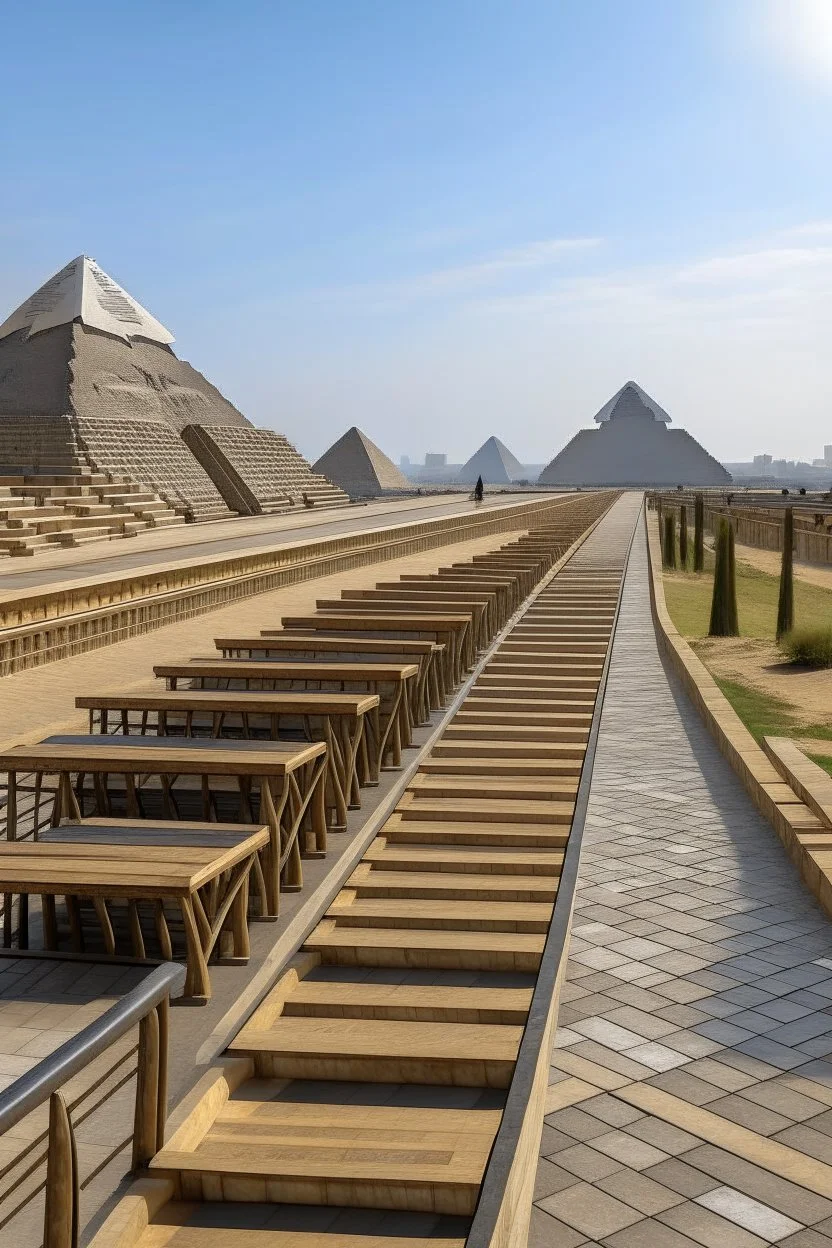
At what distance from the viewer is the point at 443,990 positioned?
3.97 meters

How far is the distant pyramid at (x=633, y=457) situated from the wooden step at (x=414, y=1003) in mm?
159710

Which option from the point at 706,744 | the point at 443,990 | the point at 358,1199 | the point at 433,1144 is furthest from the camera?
the point at 706,744

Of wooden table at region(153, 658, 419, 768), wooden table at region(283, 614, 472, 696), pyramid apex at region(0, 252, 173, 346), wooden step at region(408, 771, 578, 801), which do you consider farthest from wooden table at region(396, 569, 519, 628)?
pyramid apex at region(0, 252, 173, 346)

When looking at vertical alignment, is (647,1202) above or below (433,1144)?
below

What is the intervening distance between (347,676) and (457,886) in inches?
75.8

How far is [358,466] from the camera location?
89250 mm

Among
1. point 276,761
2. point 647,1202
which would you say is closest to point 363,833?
point 276,761

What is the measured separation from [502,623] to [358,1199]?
10721 millimetres

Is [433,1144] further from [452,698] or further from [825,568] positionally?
[825,568]

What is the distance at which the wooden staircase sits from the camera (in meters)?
2.71

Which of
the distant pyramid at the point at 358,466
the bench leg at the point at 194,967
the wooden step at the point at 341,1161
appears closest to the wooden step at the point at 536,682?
the bench leg at the point at 194,967

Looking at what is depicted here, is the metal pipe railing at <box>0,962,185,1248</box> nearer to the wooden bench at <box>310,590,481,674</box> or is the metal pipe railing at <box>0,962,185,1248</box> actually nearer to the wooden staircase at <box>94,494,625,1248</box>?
the wooden staircase at <box>94,494,625,1248</box>

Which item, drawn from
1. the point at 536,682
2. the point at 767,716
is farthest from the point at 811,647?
the point at 536,682

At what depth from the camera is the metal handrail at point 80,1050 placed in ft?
6.59
